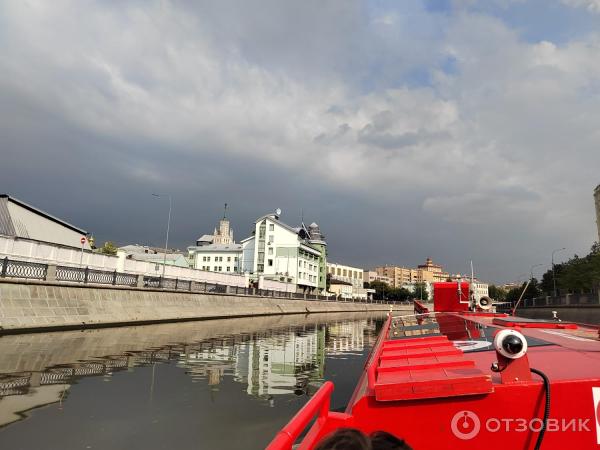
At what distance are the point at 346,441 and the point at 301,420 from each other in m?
0.98

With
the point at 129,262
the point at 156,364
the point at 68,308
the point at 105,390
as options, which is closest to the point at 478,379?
the point at 105,390

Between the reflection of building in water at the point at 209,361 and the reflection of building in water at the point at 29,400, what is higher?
the reflection of building in water at the point at 209,361

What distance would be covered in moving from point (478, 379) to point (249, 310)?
44.9 m

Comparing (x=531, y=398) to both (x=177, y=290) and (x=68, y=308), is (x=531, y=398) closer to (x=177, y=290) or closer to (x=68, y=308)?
(x=68, y=308)

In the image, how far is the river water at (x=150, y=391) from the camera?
20.5 feet

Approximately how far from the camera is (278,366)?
43.3ft

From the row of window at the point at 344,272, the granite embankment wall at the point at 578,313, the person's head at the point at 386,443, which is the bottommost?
the person's head at the point at 386,443

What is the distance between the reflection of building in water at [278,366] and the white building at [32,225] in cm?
2606

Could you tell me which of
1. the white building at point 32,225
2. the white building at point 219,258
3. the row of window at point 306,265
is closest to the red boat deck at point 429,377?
the white building at point 32,225

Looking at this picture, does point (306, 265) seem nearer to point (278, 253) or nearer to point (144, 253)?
point (278, 253)

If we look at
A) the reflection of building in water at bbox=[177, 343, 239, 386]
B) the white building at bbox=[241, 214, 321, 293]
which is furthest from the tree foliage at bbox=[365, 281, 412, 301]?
the reflection of building in water at bbox=[177, 343, 239, 386]

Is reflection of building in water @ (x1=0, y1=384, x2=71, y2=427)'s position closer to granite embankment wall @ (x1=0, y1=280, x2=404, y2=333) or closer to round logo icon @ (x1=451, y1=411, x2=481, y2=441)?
round logo icon @ (x1=451, y1=411, x2=481, y2=441)

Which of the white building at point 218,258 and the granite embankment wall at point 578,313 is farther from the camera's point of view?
the white building at point 218,258

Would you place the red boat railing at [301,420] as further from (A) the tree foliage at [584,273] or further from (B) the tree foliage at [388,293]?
(B) the tree foliage at [388,293]
